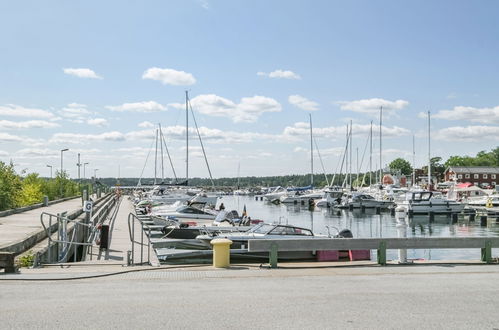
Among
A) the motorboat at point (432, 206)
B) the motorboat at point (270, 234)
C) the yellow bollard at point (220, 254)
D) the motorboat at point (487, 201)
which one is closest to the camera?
the yellow bollard at point (220, 254)

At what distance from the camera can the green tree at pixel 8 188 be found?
120 feet

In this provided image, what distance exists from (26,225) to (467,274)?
65.9 ft

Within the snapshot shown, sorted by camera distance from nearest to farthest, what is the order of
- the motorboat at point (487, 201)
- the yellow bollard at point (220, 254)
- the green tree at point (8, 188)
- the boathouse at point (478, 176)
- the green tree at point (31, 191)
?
1. the yellow bollard at point (220, 254)
2. the green tree at point (8, 188)
3. the green tree at point (31, 191)
4. the motorboat at point (487, 201)
5. the boathouse at point (478, 176)

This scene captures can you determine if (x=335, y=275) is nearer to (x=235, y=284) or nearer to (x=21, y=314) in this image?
(x=235, y=284)

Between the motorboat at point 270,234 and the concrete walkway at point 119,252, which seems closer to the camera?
the concrete walkway at point 119,252

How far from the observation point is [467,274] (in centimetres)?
1309

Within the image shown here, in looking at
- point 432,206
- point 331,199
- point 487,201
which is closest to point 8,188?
point 432,206

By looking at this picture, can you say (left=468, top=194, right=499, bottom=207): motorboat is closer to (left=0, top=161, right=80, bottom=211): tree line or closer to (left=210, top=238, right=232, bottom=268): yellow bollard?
(left=0, top=161, right=80, bottom=211): tree line

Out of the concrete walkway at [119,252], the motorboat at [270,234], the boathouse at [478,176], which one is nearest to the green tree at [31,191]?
the concrete walkway at [119,252]

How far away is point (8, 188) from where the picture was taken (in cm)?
3734

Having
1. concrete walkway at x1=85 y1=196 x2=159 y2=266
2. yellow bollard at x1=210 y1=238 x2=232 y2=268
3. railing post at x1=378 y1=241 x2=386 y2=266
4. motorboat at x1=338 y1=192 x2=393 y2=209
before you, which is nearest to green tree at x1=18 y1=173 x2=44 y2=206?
concrete walkway at x1=85 y1=196 x2=159 y2=266

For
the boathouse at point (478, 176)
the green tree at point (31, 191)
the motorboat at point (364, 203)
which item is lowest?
the motorboat at point (364, 203)

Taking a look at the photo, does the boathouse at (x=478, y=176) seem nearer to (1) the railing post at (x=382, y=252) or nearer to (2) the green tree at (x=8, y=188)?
(2) the green tree at (x=8, y=188)

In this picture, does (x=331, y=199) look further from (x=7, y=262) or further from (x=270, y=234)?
(x=7, y=262)
